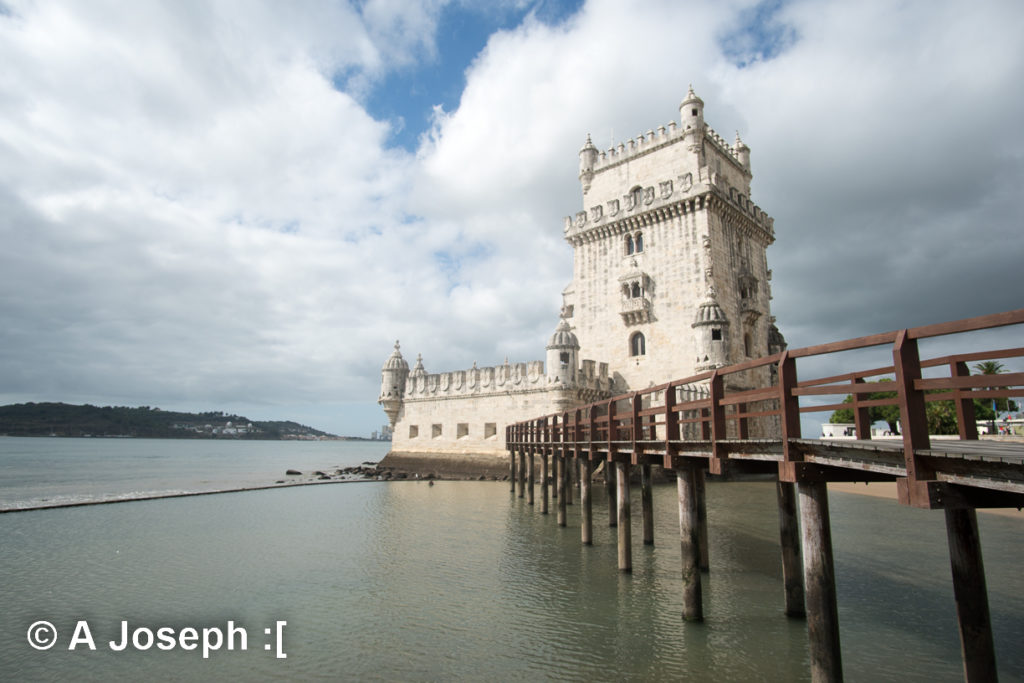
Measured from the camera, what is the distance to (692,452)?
926cm

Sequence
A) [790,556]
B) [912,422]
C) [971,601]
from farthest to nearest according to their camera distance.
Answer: [790,556] < [971,601] < [912,422]

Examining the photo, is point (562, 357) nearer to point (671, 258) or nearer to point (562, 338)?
point (562, 338)

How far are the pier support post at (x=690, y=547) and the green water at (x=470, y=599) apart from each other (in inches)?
15.4

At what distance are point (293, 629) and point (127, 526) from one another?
43.7ft

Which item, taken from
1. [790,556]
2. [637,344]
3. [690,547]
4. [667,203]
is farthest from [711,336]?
[690,547]

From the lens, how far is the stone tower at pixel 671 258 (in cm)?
3081

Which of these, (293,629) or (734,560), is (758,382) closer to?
(734,560)

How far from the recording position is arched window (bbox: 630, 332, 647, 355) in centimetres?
3288

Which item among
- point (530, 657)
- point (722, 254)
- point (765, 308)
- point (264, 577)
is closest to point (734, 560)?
point (530, 657)

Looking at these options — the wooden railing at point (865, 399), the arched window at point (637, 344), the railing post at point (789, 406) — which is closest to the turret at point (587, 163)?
the arched window at point (637, 344)

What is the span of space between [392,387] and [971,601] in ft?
130

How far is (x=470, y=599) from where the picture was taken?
35.5ft

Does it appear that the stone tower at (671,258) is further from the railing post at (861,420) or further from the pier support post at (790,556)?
the railing post at (861,420)

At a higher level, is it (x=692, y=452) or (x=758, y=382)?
(x=758, y=382)
